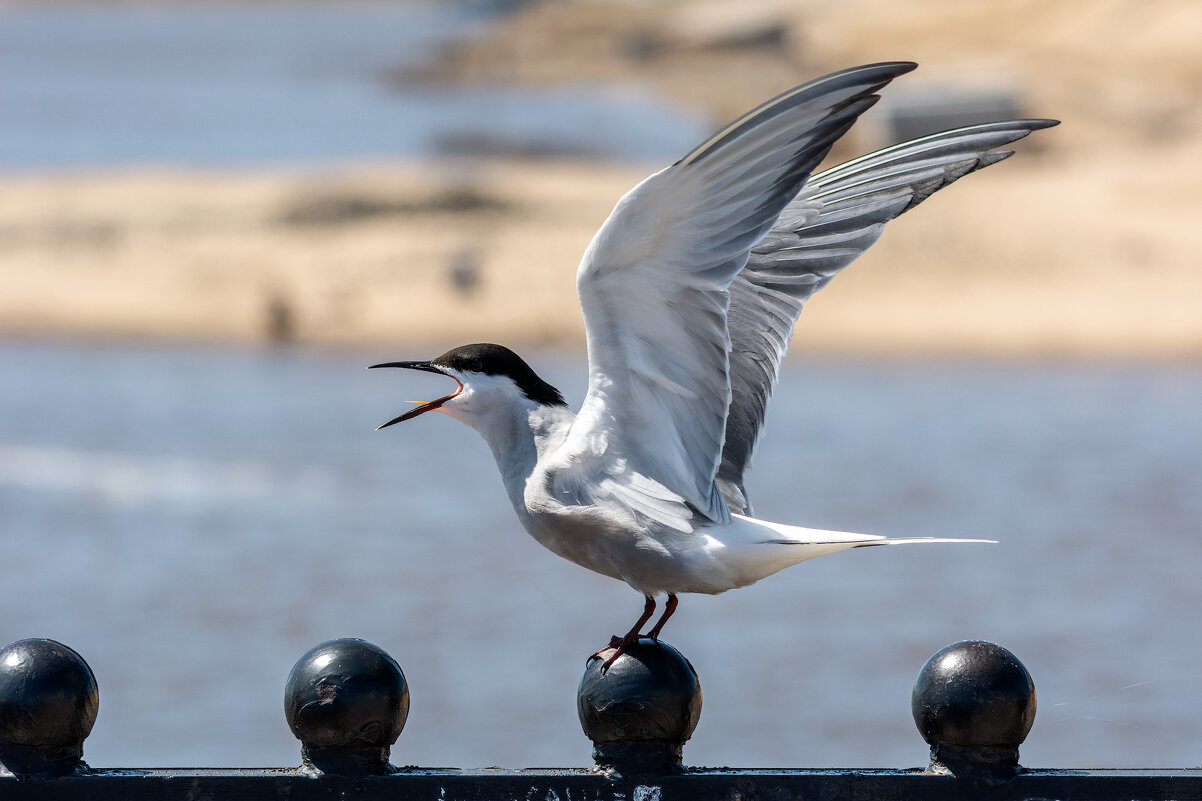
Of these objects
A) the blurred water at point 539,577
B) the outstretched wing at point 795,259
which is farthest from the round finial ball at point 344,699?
the blurred water at point 539,577

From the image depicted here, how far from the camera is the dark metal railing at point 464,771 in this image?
2607mm

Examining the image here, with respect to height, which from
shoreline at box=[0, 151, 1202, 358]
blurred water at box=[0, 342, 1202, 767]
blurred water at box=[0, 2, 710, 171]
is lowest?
blurred water at box=[0, 342, 1202, 767]

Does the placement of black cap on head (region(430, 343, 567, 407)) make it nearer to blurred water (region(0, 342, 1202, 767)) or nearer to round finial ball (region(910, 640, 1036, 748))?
round finial ball (region(910, 640, 1036, 748))

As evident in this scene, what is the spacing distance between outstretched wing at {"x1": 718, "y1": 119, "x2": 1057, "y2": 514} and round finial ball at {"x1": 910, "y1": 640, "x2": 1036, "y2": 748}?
0.77 meters

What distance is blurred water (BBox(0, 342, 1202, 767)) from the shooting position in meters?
9.53

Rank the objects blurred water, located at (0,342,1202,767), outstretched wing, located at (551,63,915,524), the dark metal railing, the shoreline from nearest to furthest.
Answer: the dark metal railing → outstretched wing, located at (551,63,915,524) → blurred water, located at (0,342,1202,767) → the shoreline

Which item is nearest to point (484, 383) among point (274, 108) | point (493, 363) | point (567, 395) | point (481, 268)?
point (493, 363)

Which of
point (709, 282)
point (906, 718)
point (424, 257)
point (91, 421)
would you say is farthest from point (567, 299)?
point (709, 282)

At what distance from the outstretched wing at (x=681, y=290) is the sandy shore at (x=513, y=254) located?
2140 centimetres

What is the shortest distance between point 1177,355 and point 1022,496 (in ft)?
33.0

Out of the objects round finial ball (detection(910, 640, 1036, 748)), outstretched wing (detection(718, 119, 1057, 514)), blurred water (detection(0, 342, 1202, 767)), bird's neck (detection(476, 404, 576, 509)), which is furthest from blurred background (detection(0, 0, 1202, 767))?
round finial ball (detection(910, 640, 1036, 748))

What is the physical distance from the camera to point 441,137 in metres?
44.5

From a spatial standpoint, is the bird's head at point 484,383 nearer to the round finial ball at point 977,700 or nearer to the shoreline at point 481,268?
the round finial ball at point 977,700

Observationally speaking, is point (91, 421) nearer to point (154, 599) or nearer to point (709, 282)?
point (154, 599)
